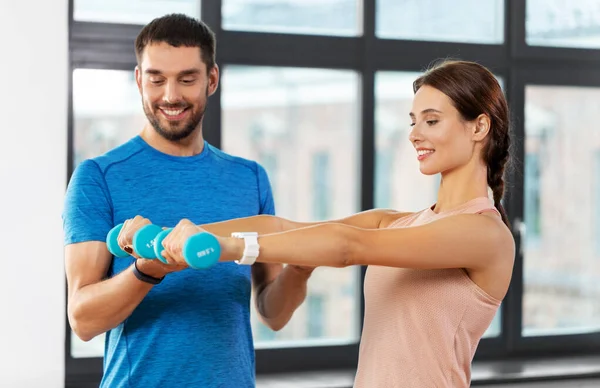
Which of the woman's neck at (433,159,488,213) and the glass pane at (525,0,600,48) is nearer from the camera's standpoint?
the woman's neck at (433,159,488,213)

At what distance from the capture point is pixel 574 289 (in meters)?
4.07

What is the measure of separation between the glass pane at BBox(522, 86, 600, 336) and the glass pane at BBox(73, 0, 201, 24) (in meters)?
1.65

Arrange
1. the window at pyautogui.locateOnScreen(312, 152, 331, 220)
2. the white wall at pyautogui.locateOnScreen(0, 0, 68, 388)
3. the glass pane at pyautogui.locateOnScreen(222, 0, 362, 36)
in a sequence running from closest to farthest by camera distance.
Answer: the white wall at pyautogui.locateOnScreen(0, 0, 68, 388) < the glass pane at pyautogui.locateOnScreen(222, 0, 362, 36) < the window at pyautogui.locateOnScreen(312, 152, 331, 220)

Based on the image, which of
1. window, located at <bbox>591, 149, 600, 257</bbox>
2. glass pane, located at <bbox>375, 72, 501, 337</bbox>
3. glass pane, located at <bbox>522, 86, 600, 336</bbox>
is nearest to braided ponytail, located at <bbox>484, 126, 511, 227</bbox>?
glass pane, located at <bbox>375, 72, 501, 337</bbox>

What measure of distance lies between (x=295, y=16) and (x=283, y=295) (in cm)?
186

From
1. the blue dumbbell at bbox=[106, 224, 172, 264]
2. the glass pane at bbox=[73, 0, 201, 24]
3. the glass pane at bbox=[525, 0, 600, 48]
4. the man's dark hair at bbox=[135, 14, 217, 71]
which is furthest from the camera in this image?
the glass pane at bbox=[525, 0, 600, 48]

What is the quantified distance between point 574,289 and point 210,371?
2764mm

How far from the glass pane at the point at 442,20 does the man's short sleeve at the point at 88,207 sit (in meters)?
2.09

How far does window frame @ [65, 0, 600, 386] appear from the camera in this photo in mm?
3217

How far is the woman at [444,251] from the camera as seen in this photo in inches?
64.2

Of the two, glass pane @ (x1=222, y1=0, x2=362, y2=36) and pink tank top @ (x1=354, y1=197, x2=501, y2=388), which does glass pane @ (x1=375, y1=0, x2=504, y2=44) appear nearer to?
glass pane @ (x1=222, y1=0, x2=362, y2=36)

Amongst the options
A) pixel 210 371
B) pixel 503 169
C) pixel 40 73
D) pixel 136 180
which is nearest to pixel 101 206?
pixel 136 180

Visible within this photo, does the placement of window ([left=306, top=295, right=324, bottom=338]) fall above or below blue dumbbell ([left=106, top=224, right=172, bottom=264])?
below

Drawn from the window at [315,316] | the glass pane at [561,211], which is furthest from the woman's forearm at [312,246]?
the glass pane at [561,211]
